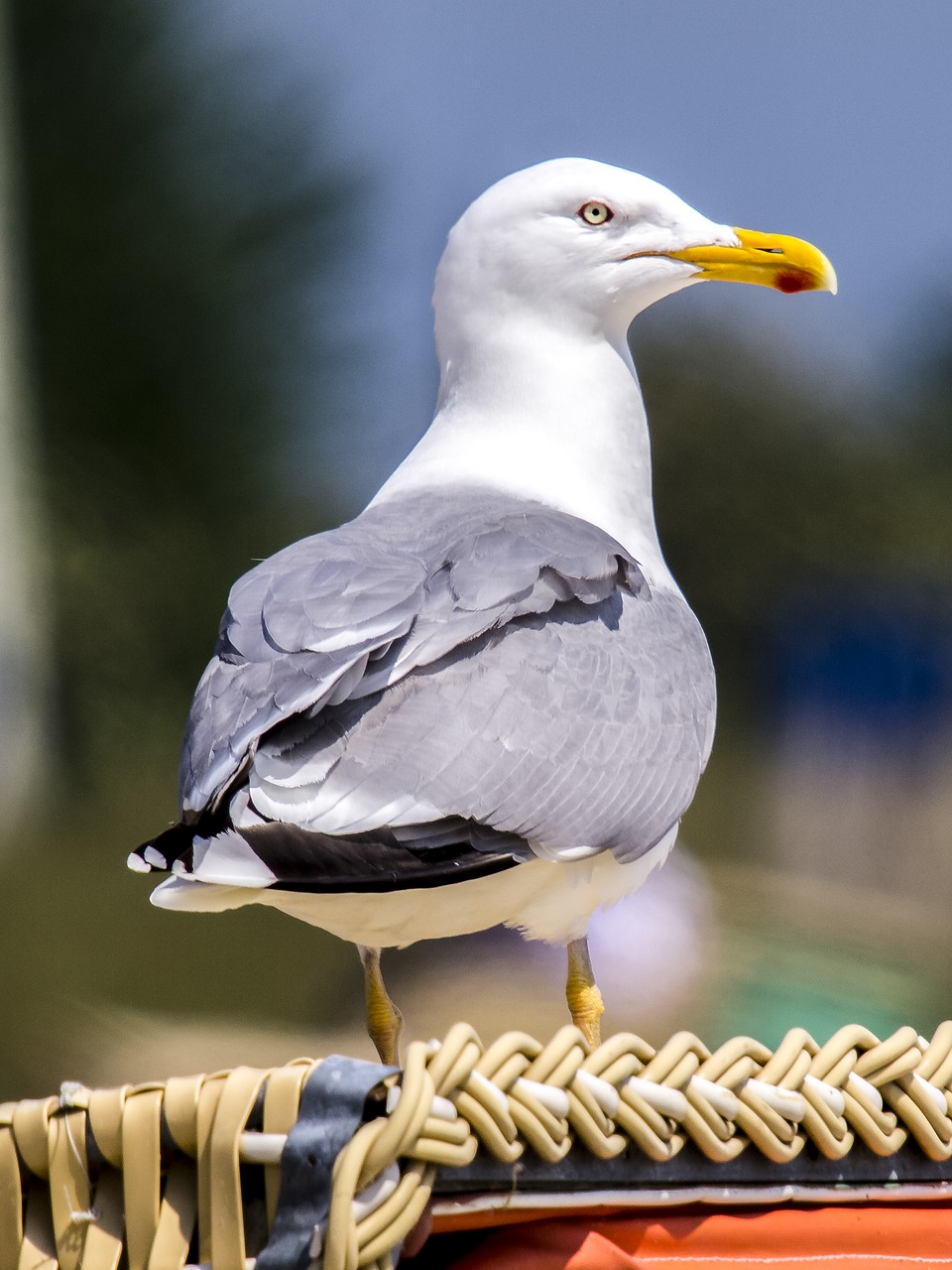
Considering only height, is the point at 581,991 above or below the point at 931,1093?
below

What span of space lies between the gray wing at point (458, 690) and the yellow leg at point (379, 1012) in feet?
0.68

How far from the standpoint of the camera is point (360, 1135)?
0.52 m

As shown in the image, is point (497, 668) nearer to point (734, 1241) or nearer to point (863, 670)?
point (734, 1241)

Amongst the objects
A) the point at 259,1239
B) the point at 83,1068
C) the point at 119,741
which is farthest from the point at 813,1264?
the point at 119,741

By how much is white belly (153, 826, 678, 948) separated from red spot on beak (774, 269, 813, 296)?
468 mm

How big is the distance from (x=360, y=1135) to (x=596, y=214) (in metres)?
0.88

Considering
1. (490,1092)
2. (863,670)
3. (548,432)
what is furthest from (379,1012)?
(863,670)

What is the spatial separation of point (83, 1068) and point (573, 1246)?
6.91 feet

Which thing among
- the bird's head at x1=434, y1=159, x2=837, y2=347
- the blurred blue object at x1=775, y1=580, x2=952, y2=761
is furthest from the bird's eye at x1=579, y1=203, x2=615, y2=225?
the blurred blue object at x1=775, y1=580, x2=952, y2=761

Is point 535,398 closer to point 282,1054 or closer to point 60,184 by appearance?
point 282,1054

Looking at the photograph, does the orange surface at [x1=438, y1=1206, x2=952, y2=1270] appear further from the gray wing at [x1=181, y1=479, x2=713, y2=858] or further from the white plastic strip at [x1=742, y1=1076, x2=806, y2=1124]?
the gray wing at [x1=181, y1=479, x2=713, y2=858]

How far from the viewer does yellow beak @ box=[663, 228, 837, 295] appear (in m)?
1.24

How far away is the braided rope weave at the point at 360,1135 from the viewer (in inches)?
20.4

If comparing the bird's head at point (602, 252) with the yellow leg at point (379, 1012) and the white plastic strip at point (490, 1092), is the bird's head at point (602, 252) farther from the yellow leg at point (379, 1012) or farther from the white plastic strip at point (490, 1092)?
the white plastic strip at point (490, 1092)
